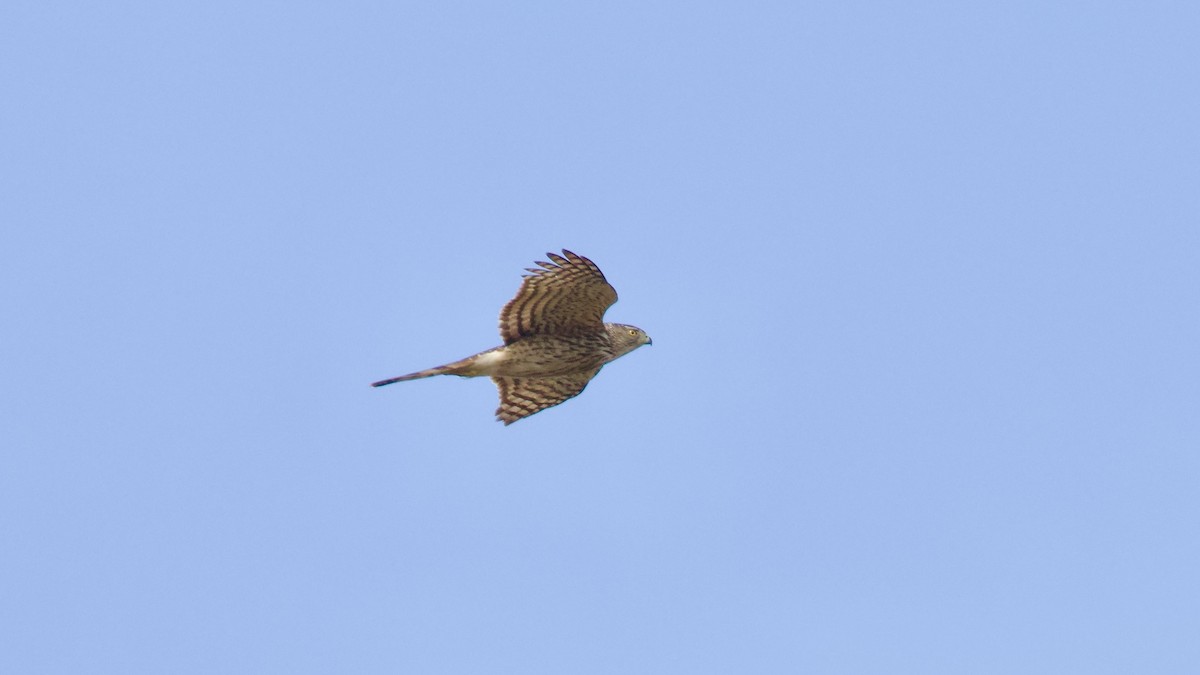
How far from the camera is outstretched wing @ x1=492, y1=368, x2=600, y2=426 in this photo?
23266mm

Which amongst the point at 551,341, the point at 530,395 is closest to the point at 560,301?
the point at 551,341

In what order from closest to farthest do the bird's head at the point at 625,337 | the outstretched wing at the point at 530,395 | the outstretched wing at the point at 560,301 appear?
the outstretched wing at the point at 560,301
the bird's head at the point at 625,337
the outstretched wing at the point at 530,395

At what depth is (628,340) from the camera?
74.4ft

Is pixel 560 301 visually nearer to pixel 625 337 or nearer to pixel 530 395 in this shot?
pixel 625 337

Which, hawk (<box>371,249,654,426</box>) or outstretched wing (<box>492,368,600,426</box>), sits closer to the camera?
hawk (<box>371,249,654,426</box>)

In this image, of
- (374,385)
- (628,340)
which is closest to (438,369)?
(374,385)

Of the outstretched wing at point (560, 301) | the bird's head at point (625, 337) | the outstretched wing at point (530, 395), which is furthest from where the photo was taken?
the outstretched wing at point (530, 395)

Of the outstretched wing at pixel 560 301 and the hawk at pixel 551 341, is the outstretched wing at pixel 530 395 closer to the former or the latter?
the hawk at pixel 551 341

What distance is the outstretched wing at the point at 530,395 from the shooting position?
23266 mm

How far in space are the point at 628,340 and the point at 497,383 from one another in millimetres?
1826

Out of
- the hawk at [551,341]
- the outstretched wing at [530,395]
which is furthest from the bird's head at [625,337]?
the outstretched wing at [530,395]

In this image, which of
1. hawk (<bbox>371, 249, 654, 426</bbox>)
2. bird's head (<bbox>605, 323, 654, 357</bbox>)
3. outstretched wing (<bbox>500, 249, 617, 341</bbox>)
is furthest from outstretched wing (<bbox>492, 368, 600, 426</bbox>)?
outstretched wing (<bbox>500, 249, 617, 341</bbox>)

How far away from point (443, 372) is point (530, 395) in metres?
1.81

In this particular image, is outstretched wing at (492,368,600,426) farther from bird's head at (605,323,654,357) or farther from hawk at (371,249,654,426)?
bird's head at (605,323,654,357)
